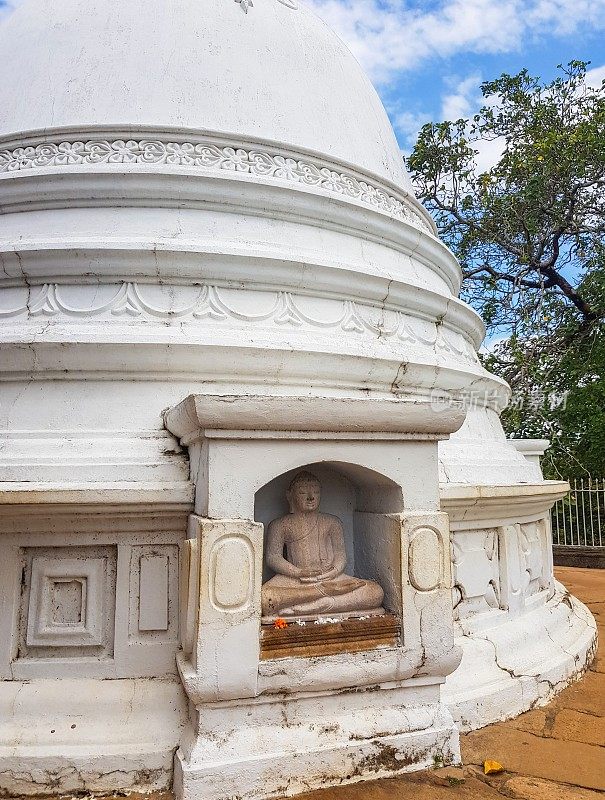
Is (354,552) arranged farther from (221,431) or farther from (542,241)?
(542,241)

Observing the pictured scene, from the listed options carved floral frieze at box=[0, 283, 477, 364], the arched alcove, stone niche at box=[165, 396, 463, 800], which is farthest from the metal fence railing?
stone niche at box=[165, 396, 463, 800]

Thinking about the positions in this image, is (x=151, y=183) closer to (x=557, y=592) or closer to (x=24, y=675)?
(x=24, y=675)

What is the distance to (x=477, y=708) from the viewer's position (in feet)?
11.1

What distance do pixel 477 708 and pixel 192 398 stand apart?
2332 millimetres

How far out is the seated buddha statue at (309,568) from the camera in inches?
119

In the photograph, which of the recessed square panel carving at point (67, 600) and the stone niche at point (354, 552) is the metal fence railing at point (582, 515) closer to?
the stone niche at point (354, 552)

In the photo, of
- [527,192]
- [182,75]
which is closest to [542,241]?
[527,192]

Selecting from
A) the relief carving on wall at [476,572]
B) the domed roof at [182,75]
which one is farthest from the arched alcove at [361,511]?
the domed roof at [182,75]

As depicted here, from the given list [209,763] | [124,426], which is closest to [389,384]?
[124,426]

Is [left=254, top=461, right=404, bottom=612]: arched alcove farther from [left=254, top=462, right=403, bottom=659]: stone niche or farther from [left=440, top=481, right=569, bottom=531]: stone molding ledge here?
[left=440, top=481, right=569, bottom=531]: stone molding ledge

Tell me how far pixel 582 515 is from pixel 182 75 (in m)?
9.77

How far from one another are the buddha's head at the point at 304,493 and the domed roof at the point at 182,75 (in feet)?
9.65

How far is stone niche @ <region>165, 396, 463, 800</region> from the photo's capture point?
8.91 feet

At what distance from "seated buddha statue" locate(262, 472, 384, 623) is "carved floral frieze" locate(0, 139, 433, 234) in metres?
2.65
